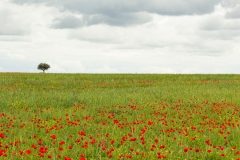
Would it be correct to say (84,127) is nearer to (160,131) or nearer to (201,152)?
(160,131)

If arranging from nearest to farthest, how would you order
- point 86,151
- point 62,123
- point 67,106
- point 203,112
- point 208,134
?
point 86,151 → point 208,134 → point 62,123 → point 203,112 → point 67,106

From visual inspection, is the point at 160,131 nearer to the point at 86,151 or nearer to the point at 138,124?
the point at 138,124

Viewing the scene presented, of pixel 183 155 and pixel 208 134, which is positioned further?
pixel 208 134

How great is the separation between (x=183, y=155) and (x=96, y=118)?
5.31 metres

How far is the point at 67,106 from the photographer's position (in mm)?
15227

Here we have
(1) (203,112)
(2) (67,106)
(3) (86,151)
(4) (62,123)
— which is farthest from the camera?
(2) (67,106)

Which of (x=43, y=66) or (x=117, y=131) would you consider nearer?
(x=117, y=131)

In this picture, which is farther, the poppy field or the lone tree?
the lone tree

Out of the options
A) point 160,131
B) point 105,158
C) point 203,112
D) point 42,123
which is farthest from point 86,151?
point 203,112

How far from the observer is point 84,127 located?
10.1 m

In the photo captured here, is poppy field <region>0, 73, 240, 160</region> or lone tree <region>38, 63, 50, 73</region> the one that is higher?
lone tree <region>38, 63, 50, 73</region>

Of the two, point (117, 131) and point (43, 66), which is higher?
point (43, 66)

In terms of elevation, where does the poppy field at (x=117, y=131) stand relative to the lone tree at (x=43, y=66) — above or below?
below

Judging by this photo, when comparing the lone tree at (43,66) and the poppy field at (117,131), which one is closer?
the poppy field at (117,131)
